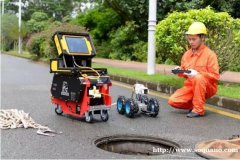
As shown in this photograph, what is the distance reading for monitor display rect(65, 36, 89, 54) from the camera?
7.05m

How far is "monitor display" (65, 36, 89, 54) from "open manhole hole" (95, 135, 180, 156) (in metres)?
1.85

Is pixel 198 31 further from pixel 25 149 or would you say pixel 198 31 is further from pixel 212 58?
pixel 25 149

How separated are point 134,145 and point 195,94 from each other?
2093 mm

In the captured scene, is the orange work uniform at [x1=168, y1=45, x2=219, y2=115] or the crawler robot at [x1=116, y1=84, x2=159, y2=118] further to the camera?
the orange work uniform at [x1=168, y1=45, x2=219, y2=115]

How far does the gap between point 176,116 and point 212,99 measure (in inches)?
54.5

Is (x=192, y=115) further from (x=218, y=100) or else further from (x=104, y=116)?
(x=104, y=116)

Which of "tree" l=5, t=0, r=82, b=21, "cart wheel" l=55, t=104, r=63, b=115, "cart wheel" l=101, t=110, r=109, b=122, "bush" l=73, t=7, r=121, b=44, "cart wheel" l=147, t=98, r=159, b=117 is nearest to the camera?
"cart wheel" l=101, t=110, r=109, b=122

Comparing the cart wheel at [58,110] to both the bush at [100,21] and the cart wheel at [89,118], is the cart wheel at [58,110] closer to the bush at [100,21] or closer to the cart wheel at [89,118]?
the cart wheel at [89,118]

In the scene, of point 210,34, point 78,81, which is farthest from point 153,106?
point 210,34

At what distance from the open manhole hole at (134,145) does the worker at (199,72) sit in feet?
6.01

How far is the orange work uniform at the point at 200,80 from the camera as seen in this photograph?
23.8 ft

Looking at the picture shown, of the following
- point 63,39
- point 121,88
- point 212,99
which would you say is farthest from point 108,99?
point 121,88

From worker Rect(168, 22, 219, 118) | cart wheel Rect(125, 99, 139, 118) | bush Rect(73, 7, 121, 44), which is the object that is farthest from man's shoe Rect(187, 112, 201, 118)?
bush Rect(73, 7, 121, 44)

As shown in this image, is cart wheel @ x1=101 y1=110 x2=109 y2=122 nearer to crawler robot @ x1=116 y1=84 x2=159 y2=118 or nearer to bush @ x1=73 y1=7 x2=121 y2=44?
crawler robot @ x1=116 y1=84 x2=159 y2=118
